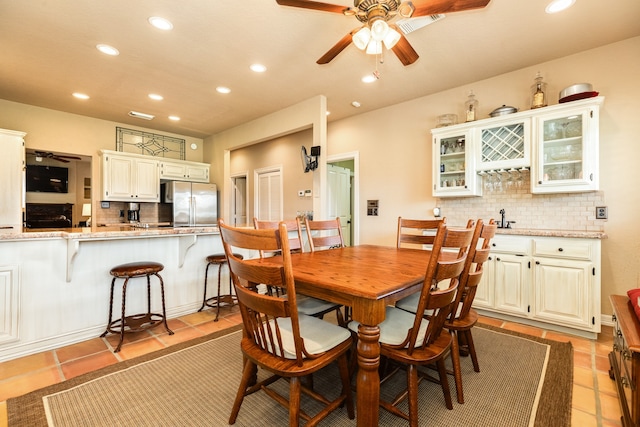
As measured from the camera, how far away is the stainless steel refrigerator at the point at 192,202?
5609mm

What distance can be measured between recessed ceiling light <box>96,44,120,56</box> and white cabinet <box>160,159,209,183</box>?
114 inches

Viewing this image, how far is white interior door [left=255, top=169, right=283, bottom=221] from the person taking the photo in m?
5.72

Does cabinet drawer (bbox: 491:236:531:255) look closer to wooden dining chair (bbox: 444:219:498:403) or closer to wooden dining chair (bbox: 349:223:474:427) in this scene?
wooden dining chair (bbox: 444:219:498:403)

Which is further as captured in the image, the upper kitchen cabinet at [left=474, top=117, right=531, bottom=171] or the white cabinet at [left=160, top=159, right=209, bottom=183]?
the white cabinet at [left=160, top=159, right=209, bottom=183]

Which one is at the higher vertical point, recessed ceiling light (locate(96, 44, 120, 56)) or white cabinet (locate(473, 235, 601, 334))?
recessed ceiling light (locate(96, 44, 120, 56))

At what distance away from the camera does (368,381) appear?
1.19 metres

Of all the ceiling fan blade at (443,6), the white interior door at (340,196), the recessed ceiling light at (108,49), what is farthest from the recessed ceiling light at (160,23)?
the white interior door at (340,196)

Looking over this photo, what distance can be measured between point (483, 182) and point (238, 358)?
328cm

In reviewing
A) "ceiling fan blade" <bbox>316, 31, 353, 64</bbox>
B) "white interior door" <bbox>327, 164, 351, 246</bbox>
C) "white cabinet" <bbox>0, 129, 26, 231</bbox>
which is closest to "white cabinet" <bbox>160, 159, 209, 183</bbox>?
"white cabinet" <bbox>0, 129, 26, 231</bbox>

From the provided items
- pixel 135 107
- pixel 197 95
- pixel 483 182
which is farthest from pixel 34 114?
pixel 483 182

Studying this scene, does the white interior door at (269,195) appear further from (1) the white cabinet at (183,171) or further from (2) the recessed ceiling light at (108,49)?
(2) the recessed ceiling light at (108,49)

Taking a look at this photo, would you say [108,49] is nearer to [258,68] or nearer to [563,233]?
[258,68]

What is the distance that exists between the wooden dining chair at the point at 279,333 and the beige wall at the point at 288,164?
12.5ft

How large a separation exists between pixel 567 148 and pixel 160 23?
3.95 metres
